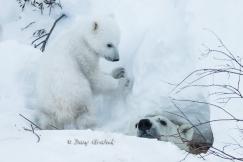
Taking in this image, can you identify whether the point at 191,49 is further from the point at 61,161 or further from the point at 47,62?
the point at 61,161

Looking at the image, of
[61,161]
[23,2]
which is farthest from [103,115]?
[61,161]

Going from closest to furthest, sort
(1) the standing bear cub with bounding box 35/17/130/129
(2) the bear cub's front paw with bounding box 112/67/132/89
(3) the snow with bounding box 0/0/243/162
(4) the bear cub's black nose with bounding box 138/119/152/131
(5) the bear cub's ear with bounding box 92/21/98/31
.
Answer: (3) the snow with bounding box 0/0/243/162, (4) the bear cub's black nose with bounding box 138/119/152/131, (1) the standing bear cub with bounding box 35/17/130/129, (5) the bear cub's ear with bounding box 92/21/98/31, (2) the bear cub's front paw with bounding box 112/67/132/89

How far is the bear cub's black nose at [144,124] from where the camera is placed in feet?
22.2

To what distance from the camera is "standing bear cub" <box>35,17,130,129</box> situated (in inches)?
275

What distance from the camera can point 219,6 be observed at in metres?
6.77

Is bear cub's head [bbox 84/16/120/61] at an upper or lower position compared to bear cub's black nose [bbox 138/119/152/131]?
upper

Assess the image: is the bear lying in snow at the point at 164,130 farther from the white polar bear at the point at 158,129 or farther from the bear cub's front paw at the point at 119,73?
the bear cub's front paw at the point at 119,73

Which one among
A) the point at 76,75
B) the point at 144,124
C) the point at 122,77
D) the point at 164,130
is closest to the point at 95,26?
the point at 76,75

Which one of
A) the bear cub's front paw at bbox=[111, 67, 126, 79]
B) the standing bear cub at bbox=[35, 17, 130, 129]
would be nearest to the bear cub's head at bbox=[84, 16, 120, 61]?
the standing bear cub at bbox=[35, 17, 130, 129]

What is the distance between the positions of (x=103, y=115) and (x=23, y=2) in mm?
2861

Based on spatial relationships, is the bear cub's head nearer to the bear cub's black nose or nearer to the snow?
the snow

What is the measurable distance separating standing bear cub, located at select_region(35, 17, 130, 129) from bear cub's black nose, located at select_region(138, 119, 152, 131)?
0.60 metres

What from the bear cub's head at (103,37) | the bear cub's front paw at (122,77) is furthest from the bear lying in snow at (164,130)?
the bear cub's head at (103,37)

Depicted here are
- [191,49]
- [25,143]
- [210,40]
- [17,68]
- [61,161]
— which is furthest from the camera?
[17,68]
